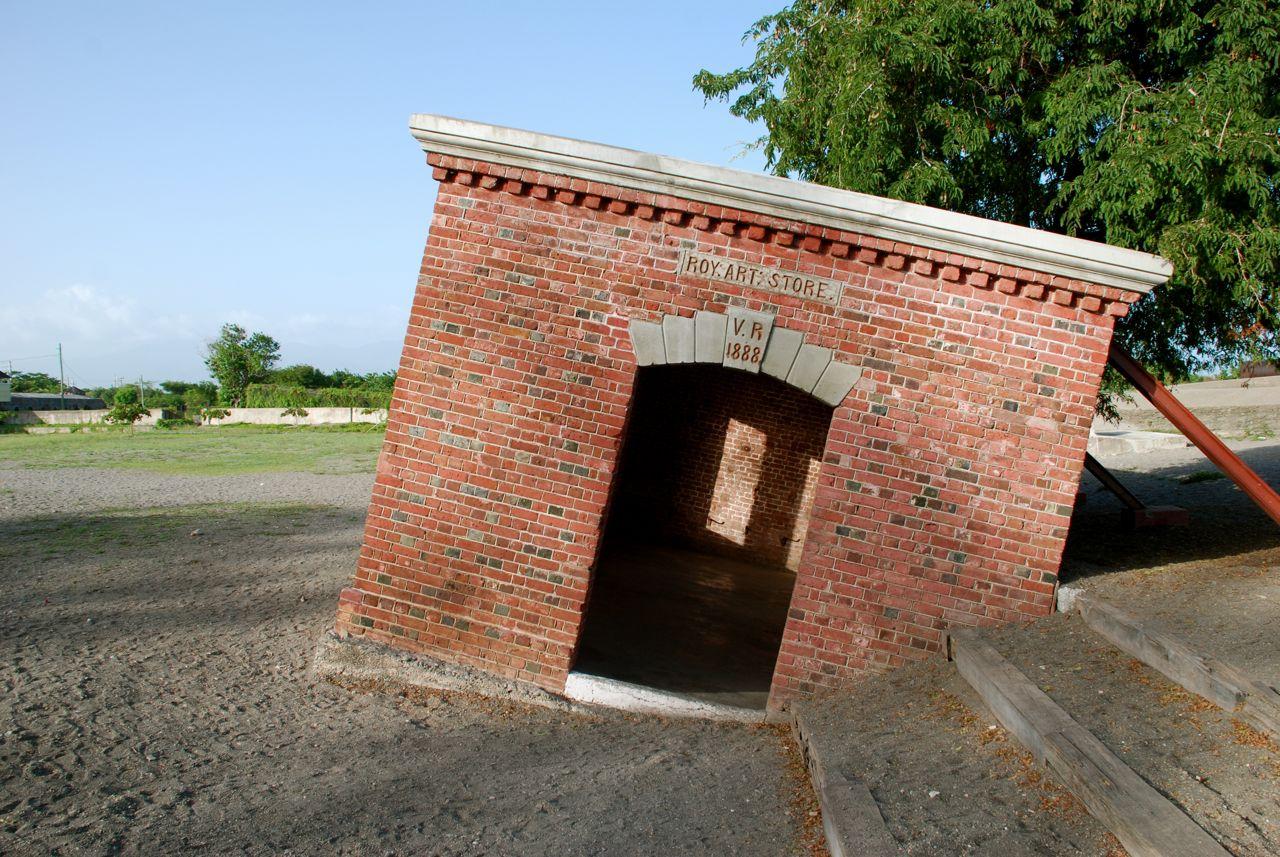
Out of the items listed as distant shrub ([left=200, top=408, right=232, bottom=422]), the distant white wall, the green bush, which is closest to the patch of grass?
the distant white wall

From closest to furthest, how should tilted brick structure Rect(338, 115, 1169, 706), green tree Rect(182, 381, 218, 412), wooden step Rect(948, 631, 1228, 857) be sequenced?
wooden step Rect(948, 631, 1228, 857), tilted brick structure Rect(338, 115, 1169, 706), green tree Rect(182, 381, 218, 412)

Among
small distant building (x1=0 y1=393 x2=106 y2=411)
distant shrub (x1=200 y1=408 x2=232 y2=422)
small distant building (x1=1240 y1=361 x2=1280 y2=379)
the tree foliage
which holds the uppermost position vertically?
small distant building (x1=1240 y1=361 x2=1280 y2=379)

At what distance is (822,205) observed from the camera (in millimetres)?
6090

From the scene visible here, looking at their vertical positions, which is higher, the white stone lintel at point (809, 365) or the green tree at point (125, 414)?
→ the white stone lintel at point (809, 365)

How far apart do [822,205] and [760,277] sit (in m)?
0.67

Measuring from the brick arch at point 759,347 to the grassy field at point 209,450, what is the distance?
17.7m

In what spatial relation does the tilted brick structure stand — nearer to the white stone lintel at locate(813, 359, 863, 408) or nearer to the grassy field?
the white stone lintel at locate(813, 359, 863, 408)

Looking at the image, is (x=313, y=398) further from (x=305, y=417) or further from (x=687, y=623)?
(x=687, y=623)

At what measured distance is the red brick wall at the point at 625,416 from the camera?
625cm

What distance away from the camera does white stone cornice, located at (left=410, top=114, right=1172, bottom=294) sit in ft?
19.8

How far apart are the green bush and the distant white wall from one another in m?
1.29

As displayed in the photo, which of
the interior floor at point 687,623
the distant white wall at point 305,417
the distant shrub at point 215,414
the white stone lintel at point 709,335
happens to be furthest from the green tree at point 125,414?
the white stone lintel at point 709,335

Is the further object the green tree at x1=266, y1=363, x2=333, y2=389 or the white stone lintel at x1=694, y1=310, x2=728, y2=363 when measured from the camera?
the green tree at x1=266, y1=363, x2=333, y2=389

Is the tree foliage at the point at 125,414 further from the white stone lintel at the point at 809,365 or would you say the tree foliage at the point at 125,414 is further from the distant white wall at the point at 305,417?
the white stone lintel at the point at 809,365
